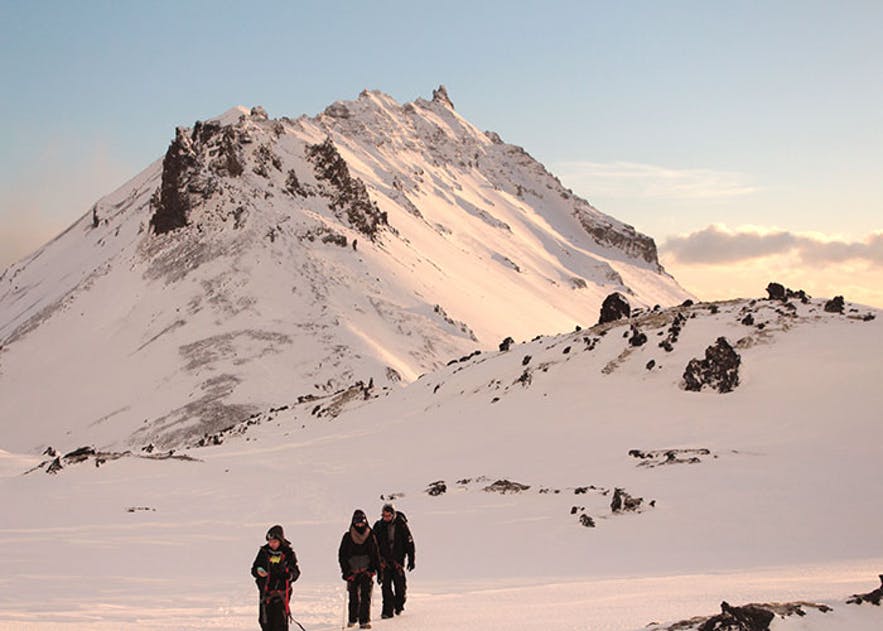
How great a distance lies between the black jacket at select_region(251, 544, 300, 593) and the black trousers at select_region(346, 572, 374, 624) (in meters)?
1.36

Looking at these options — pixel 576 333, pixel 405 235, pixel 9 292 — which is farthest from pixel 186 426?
pixel 9 292

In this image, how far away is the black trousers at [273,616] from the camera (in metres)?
10.4

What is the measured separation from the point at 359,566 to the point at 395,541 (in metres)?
0.87

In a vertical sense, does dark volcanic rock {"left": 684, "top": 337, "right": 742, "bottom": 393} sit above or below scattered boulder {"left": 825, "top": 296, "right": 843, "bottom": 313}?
below

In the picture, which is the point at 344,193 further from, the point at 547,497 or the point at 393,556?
the point at 393,556

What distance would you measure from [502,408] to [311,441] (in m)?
10.4

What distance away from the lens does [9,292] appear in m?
126

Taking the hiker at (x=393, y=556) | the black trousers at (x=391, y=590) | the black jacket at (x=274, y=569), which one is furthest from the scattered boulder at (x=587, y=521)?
the black jacket at (x=274, y=569)

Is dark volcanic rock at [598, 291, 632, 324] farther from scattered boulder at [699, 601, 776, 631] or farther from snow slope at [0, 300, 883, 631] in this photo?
scattered boulder at [699, 601, 776, 631]

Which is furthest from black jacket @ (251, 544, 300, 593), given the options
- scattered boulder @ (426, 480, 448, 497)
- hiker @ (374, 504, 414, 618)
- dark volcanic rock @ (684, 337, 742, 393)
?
dark volcanic rock @ (684, 337, 742, 393)

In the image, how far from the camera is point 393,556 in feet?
40.7

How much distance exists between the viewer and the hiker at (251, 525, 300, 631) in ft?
34.1

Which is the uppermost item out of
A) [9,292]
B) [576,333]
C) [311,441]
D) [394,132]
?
[394,132]

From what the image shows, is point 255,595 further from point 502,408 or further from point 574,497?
point 502,408
